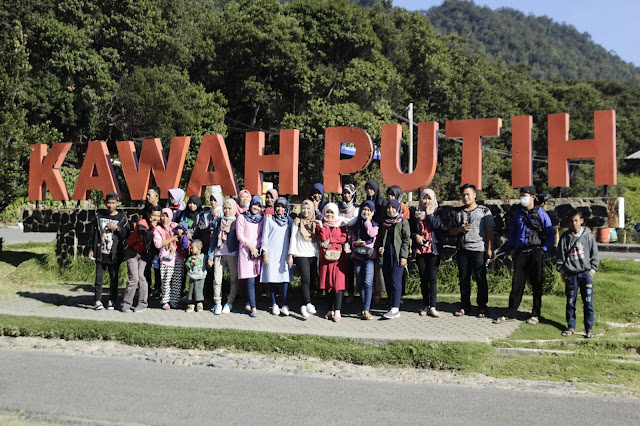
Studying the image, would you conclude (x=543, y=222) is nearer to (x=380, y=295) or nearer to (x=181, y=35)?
(x=380, y=295)

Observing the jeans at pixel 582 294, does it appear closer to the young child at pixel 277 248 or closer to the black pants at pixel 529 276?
the black pants at pixel 529 276

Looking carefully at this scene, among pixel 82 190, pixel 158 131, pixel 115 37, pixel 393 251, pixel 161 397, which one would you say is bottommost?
pixel 161 397

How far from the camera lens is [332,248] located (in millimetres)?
9344

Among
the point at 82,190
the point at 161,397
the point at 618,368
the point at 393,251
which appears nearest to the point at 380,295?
the point at 393,251

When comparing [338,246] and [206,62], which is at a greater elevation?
[206,62]

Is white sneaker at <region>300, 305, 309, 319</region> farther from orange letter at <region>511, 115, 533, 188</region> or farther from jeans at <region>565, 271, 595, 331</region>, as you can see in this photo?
orange letter at <region>511, 115, 533, 188</region>

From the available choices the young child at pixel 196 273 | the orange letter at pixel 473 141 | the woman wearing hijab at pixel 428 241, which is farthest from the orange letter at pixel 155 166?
the woman wearing hijab at pixel 428 241

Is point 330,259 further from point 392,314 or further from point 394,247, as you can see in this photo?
point 392,314

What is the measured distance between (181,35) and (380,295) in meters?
29.9

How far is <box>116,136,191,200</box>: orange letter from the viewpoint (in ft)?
47.3

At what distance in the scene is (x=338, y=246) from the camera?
9367 mm

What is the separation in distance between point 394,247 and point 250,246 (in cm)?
217

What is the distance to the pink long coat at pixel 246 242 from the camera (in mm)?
9844

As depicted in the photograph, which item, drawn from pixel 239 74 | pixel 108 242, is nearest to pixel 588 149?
pixel 108 242
